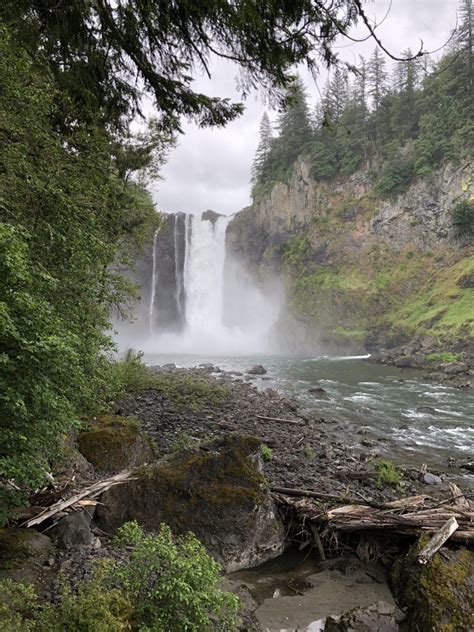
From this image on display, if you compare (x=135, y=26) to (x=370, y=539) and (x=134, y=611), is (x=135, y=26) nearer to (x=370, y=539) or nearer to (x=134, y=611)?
(x=134, y=611)

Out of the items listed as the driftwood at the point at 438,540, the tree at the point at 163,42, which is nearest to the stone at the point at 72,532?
the driftwood at the point at 438,540

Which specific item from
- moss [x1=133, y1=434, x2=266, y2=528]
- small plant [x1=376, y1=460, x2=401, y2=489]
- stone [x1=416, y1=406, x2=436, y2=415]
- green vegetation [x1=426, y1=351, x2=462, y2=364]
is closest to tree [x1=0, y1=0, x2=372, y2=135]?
moss [x1=133, y1=434, x2=266, y2=528]

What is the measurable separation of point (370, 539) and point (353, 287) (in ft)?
137

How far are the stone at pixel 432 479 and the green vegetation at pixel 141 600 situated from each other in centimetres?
712

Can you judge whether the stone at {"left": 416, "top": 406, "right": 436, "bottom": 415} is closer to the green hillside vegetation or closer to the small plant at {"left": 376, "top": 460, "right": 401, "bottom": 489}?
the small plant at {"left": 376, "top": 460, "right": 401, "bottom": 489}

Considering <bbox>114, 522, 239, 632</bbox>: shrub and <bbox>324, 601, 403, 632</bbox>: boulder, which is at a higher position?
<bbox>114, 522, 239, 632</bbox>: shrub

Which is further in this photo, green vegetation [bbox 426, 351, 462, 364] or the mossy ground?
the mossy ground

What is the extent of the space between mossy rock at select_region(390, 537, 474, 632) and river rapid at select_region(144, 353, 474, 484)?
602cm

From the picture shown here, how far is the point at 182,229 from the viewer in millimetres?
55000

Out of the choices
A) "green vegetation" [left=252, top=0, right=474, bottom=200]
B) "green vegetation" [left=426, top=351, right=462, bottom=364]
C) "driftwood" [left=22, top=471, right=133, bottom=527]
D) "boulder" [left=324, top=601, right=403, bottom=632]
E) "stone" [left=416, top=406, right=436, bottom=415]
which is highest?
"green vegetation" [left=252, top=0, right=474, bottom=200]

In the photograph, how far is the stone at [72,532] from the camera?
4.72 meters

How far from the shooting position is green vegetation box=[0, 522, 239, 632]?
299 centimetres

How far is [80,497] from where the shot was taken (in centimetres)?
538

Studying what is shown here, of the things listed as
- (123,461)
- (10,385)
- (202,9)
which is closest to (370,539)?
(123,461)
